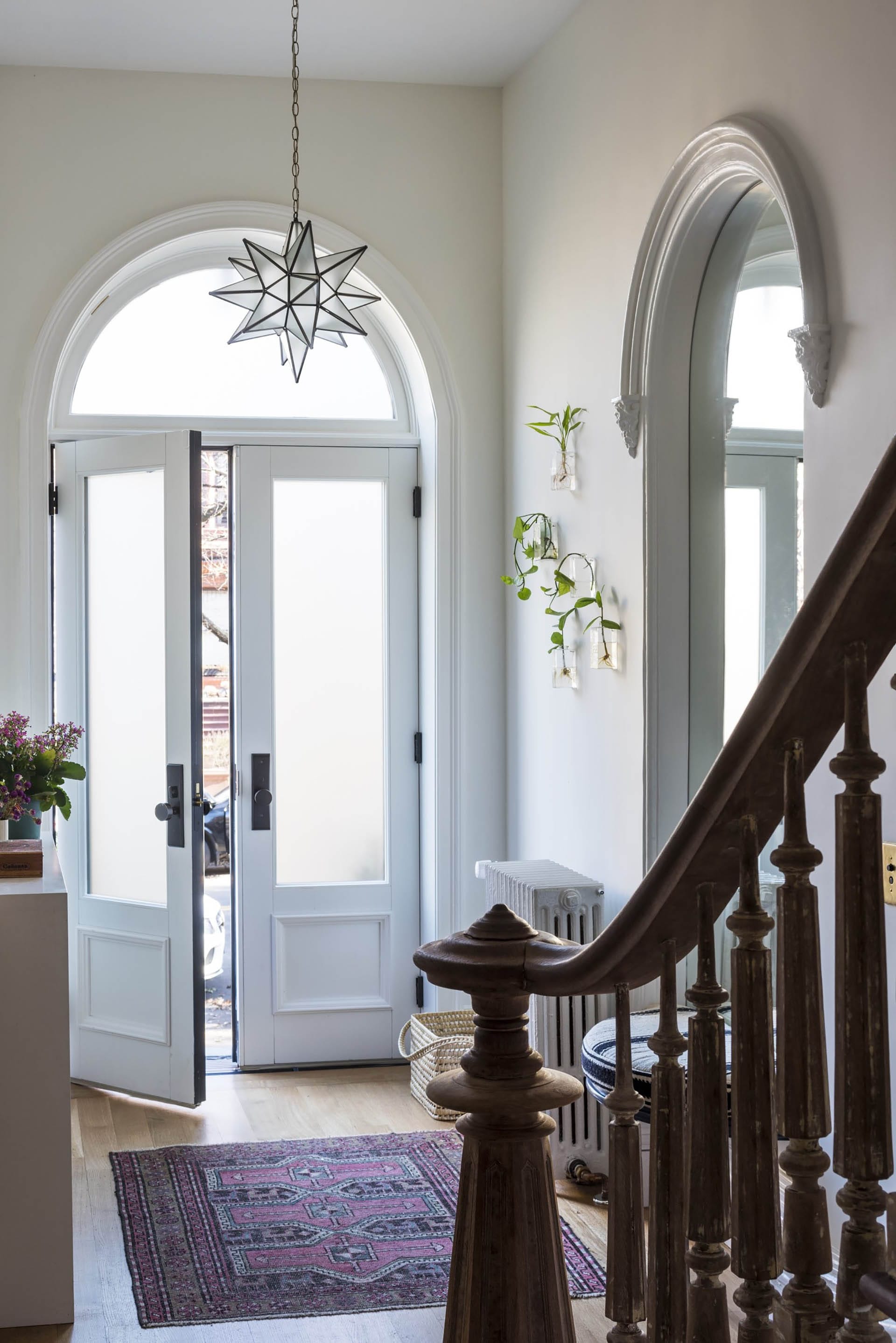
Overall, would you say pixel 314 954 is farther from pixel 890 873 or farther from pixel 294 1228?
pixel 890 873

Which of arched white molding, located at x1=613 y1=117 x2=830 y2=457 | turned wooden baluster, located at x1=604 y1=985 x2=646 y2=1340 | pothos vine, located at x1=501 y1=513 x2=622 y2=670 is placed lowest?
turned wooden baluster, located at x1=604 y1=985 x2=646 y2=1340

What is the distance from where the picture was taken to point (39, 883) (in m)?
3.09

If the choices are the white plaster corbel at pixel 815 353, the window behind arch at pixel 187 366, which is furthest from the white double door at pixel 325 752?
the white plaster corbel at pixel 815 353

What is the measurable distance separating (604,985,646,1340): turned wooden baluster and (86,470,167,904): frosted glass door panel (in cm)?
344

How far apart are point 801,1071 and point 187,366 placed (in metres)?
4.27

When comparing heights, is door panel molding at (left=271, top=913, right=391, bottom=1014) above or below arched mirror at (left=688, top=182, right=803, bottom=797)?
below

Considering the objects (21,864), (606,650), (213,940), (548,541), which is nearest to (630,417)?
(606,650)

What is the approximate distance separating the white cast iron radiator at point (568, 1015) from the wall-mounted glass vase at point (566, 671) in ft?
2.03

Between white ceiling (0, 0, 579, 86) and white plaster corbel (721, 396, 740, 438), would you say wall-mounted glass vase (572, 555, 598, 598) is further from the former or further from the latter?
white ceiling (0, 0, 579, 86)

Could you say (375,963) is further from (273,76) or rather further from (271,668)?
(273,76)

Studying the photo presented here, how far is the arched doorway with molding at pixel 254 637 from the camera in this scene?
4508 mm

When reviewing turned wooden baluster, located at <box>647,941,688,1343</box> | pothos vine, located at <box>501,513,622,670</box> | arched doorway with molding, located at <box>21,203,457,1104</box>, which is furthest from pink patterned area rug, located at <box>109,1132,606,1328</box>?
turned wooden baluster, located at <box>647,941,688,1343</box>

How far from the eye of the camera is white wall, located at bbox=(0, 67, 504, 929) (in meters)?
4.48

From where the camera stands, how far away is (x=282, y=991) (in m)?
4.88
